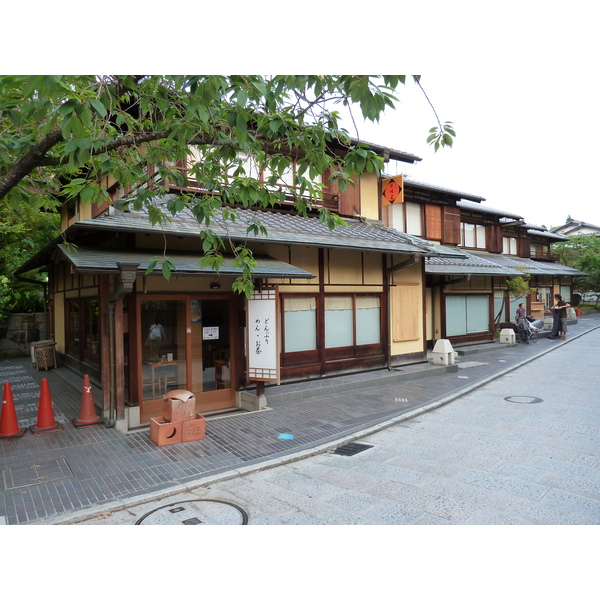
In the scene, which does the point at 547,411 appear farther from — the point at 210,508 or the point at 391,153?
the point at 391,153

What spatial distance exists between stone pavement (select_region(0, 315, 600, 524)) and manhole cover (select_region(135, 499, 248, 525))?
21 millimetres

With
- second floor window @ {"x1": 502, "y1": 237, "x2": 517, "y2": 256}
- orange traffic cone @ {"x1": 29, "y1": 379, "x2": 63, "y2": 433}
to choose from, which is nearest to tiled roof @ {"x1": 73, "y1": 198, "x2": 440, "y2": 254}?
orange traffic cone @ {"x1": 29, "y1": 379, "x2": 63, "y2": 433}

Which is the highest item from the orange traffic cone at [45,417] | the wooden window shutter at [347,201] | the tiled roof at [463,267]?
the wooden window shutter at [347,201]

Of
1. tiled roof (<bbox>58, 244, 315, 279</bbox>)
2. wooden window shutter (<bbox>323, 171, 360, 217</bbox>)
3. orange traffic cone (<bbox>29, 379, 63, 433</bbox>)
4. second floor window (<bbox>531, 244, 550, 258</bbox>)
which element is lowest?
orange traffic cone (<bbox>29, 379, 63, 433</bbox>)

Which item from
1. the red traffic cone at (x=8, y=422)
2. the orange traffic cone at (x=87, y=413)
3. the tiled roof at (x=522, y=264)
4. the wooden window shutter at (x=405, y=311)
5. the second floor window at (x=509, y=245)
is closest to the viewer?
the red traffic cone at (x=8, y=422)

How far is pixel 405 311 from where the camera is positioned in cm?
1277

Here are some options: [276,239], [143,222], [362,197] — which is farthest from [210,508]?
[362,197]

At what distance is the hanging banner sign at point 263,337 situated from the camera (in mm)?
8070

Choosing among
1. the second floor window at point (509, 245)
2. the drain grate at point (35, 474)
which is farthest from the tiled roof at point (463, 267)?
the drain grate at point (35, 474)

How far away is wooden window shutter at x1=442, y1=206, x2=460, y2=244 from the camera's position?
1805 centimetres

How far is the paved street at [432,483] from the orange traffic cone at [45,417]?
336 centimetres

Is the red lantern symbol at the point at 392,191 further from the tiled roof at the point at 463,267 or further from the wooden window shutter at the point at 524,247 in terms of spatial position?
the wooden window shutter at the point at 524,247

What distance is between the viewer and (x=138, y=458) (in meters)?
Result: 5.96

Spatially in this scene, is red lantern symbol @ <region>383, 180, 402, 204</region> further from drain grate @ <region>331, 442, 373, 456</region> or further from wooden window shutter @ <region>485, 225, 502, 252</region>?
wooden window shutter @ <region>485, 225, 502, 252</region>
